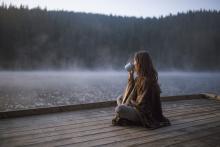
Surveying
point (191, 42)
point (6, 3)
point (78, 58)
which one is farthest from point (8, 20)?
point (191, 42)

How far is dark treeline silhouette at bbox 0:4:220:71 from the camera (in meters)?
66.2

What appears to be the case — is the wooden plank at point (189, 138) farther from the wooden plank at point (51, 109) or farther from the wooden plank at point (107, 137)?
the wooden plank at point (51, 109)

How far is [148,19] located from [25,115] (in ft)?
272

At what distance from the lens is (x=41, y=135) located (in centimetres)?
381

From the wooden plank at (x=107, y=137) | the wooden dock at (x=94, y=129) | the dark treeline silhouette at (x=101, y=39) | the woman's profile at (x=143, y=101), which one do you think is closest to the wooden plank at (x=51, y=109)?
the wooden dock at (x=94, y=129)

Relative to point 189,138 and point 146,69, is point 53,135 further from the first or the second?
point 189,138

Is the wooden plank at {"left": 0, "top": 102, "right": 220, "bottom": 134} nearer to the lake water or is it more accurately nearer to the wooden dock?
the wooden dock

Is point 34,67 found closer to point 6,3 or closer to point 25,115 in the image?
point 6,3

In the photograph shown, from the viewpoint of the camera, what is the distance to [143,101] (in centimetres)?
428

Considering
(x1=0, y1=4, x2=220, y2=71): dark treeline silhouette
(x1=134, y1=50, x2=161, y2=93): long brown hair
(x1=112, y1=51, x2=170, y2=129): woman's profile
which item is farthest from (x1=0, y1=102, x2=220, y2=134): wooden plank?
(x1=0, y1=4, x2=220, y2=71): dark treeline silhouette

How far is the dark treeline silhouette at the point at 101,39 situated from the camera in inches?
2608

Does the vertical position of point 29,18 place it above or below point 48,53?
above

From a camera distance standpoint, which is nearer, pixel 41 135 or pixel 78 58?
pixel 41 135

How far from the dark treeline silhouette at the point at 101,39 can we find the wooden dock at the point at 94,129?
197 feet
